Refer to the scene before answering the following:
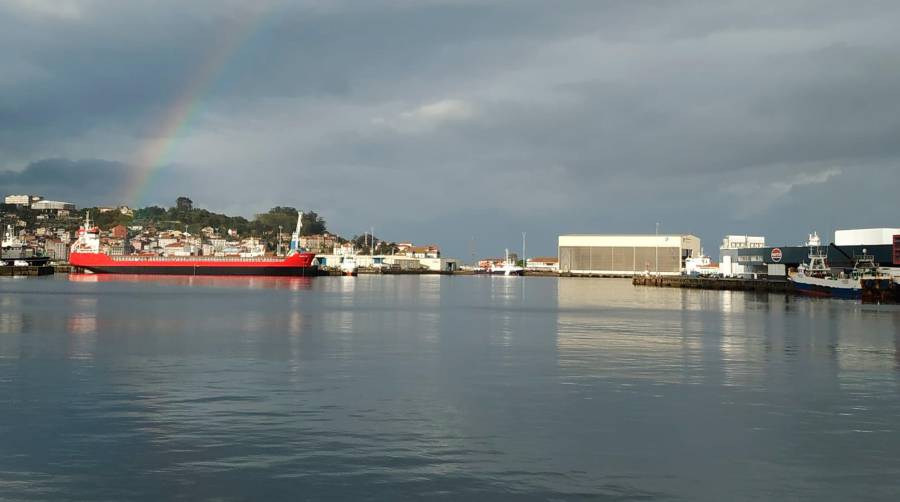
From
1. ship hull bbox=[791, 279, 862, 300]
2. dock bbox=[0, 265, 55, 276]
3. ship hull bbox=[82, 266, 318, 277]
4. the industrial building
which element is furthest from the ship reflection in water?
the industrial building

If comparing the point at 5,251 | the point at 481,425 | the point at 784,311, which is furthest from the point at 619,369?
the point at 5,251

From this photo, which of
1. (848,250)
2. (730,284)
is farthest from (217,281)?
(848,250)

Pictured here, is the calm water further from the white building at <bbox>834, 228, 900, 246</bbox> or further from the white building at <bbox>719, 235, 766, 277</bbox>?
the white building at <bbox>719, 235, 766, 277</bbox>

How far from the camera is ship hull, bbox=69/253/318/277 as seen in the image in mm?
184125

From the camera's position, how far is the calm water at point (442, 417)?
13594mm

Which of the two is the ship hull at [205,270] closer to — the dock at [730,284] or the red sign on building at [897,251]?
the dock at [730,284]

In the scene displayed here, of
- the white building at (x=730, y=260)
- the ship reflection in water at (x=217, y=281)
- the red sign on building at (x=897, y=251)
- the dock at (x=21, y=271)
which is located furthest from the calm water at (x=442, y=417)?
the dock at (x=21, y=271)

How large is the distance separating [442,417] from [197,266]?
582ft

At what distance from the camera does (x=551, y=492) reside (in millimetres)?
13148

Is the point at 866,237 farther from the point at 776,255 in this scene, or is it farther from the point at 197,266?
the point at 197,266

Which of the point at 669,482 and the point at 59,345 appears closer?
the point at 669,482

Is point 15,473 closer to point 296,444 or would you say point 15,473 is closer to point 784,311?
point 296,444

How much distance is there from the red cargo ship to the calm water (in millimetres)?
145671

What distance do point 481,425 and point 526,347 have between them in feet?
58.0
